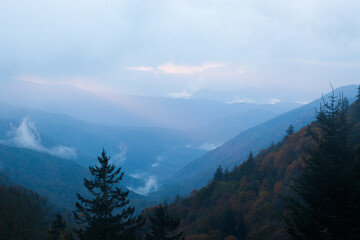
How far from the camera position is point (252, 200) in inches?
1912

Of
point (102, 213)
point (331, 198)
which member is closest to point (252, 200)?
point (102, 213)

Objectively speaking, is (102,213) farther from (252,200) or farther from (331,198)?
(252,200)

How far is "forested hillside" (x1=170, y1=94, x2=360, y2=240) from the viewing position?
118ft

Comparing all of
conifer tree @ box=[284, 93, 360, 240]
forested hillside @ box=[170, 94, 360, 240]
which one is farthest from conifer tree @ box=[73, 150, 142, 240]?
forested hillside @ box=[170, 94, 360, 240]

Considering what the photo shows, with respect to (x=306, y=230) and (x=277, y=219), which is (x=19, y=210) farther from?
(x=306, y=230)

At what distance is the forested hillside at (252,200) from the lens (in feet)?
118

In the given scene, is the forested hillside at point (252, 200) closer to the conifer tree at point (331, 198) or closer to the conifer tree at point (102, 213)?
the conifer tree at point (331, 198)

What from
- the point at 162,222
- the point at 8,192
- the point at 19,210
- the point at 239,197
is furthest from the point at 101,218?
the point at 8,192

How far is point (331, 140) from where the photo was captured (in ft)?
37.5

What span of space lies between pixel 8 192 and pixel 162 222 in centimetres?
10274

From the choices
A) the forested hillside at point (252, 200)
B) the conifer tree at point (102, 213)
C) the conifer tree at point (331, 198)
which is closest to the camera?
the conifer tree at point (331, 198)

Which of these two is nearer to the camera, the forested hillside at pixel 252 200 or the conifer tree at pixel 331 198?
the conifer tree at pixel 331 198

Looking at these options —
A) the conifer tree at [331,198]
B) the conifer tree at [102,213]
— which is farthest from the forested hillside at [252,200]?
the conifer tree at [102,213]

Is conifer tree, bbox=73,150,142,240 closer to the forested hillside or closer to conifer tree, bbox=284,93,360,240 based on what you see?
conifer tree, bbox=284,93,360,240
